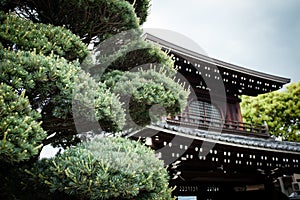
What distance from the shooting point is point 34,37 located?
297cm

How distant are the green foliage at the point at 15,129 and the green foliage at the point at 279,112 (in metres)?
21.1

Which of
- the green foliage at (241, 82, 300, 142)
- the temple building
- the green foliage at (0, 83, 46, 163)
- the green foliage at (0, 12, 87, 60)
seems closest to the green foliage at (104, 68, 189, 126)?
the green foliage at (0, 12, 87, 60)

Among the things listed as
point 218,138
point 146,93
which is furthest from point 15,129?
point 218,138

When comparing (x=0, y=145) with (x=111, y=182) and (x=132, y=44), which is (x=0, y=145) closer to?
(x=111, y=182)

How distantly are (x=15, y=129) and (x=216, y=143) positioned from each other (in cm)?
500

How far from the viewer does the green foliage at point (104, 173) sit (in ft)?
7.54

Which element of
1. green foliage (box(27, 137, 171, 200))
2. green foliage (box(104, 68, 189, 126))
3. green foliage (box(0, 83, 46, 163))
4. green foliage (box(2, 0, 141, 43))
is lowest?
green foliage (box(27, 137, 171, 200))

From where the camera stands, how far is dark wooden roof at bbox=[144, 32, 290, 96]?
27.4ft

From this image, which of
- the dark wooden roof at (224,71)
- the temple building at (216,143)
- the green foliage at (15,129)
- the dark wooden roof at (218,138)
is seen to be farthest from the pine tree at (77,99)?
the dark wooden roof at (224,71)

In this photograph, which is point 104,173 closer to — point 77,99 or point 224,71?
point 77,99

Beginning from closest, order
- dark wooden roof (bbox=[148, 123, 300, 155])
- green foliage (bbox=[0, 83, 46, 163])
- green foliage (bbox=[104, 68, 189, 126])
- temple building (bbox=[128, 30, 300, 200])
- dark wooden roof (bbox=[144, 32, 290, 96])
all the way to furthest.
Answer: green foliage (bbox=[0, 83, 46, 163]) → green foliage (bbox=[104, 68, 189, 126]) → dark wooden roof (bbox=[148, 123, 300, 155]) → temple building (bbox=[128, 30, 300, 200]) → dark wooden roof (bbox=[144, 32, 290, 96])

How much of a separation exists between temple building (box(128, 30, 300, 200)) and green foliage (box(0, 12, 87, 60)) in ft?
8.10

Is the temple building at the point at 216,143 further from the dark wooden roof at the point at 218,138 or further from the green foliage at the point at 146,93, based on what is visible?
the green foliage at the point at 146,93

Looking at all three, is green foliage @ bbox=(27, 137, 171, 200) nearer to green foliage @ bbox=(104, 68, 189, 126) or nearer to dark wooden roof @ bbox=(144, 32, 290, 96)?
green foliage @ bbox=(104, 68, 189, 126)
